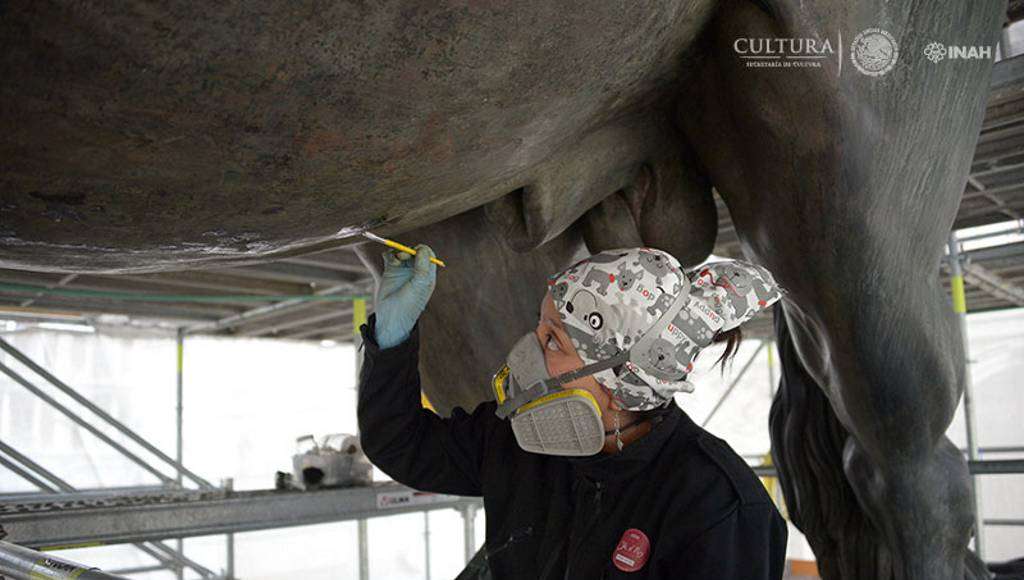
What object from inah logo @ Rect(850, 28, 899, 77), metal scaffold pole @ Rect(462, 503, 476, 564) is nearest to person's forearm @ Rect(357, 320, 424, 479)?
inah logo @ Rect(850, 28, 899, 77)

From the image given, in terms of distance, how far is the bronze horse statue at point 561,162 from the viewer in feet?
2.08

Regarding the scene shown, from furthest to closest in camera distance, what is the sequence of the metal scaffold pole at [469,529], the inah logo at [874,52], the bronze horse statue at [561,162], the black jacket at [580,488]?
the metal scaffold pole at [469,529], the inah logo at [874,52], the black jacket at [580,488], the bronze horse statue at [561,162]

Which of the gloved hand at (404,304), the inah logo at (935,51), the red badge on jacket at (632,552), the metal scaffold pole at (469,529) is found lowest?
the metal scaffold pole at (469,529)

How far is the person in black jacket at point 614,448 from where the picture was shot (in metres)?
0.89

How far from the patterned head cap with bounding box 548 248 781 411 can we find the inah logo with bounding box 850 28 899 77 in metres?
0.27

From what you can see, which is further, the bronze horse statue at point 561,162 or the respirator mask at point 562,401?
the respirator mask at point 562,401

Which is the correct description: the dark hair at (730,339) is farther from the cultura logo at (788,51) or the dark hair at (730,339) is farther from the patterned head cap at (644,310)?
the cultura logo at (788,51)

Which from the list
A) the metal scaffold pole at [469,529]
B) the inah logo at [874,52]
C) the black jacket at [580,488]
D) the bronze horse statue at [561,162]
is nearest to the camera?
the bronze horse statue at [561,162]

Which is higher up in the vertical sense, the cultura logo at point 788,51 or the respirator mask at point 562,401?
the cultura logo at point 788,51

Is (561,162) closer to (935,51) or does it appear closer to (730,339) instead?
(730,339)

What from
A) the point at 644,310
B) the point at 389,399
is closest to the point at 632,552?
the point at 644,310

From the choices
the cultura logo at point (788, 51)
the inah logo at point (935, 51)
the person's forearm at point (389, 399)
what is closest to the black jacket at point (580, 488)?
the person's forearm at point (389, 399)

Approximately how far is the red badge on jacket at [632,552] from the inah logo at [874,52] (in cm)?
57

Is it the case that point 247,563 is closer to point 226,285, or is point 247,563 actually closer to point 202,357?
point 202,357
